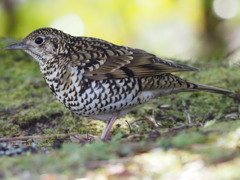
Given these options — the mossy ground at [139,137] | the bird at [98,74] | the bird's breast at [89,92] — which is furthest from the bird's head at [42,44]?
the mossy ground at [139,137]

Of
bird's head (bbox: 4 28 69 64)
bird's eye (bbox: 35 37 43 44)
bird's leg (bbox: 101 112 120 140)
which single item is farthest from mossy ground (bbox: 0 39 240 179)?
bird's eye (bbox: 35 37 43 44)

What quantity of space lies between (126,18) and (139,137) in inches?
294

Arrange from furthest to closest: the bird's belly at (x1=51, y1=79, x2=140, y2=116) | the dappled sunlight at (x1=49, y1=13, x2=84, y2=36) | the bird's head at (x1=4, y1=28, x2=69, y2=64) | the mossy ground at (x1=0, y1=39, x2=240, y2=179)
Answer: the dappled sunlight at (x1=49, y1=13, x2=84, y2=36)
the bird's head at (x1=4, y1=28, x2=69, y2=64)
the bird's belly at (x1=51, y1=79, x2=140, y2=116)
the mossy ground at (x1=0, y1=39, x2=240, y2=179)

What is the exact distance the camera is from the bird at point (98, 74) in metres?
5.51

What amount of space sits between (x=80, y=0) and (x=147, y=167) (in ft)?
27.8

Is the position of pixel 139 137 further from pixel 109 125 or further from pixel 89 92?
pixel 109 125

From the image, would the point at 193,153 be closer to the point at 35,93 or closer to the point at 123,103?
the point at 123,103

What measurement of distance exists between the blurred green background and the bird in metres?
4.82

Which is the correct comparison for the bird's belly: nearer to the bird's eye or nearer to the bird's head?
the bird's head

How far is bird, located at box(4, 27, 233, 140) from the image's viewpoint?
5.51 m

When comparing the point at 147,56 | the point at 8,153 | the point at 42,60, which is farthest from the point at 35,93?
the point at 8,153

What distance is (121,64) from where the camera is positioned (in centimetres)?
582

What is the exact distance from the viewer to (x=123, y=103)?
5.68 meters

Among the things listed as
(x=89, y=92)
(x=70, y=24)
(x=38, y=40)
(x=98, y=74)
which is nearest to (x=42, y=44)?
(x=38, y=40)
